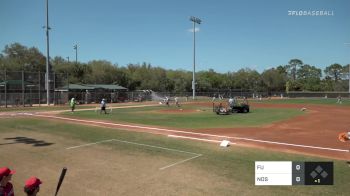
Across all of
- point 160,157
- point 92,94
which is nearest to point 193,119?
point 160,157

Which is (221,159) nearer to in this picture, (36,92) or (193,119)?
(193,119)

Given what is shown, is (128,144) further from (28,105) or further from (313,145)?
(28,105)

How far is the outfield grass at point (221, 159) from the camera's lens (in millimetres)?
9117

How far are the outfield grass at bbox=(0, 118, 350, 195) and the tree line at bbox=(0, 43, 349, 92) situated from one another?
4133 cm

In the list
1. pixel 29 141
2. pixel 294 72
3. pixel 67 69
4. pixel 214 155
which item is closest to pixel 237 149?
pixel 214 155

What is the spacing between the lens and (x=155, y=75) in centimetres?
11388

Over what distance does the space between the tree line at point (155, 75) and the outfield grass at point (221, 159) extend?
41.3 metres

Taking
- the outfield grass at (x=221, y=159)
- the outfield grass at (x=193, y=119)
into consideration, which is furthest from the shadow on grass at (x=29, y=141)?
the outfield grass at (x=193, y=119)

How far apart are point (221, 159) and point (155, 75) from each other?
10208 centimetres

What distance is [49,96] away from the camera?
49.7 metres

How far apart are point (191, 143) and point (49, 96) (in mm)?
39162
